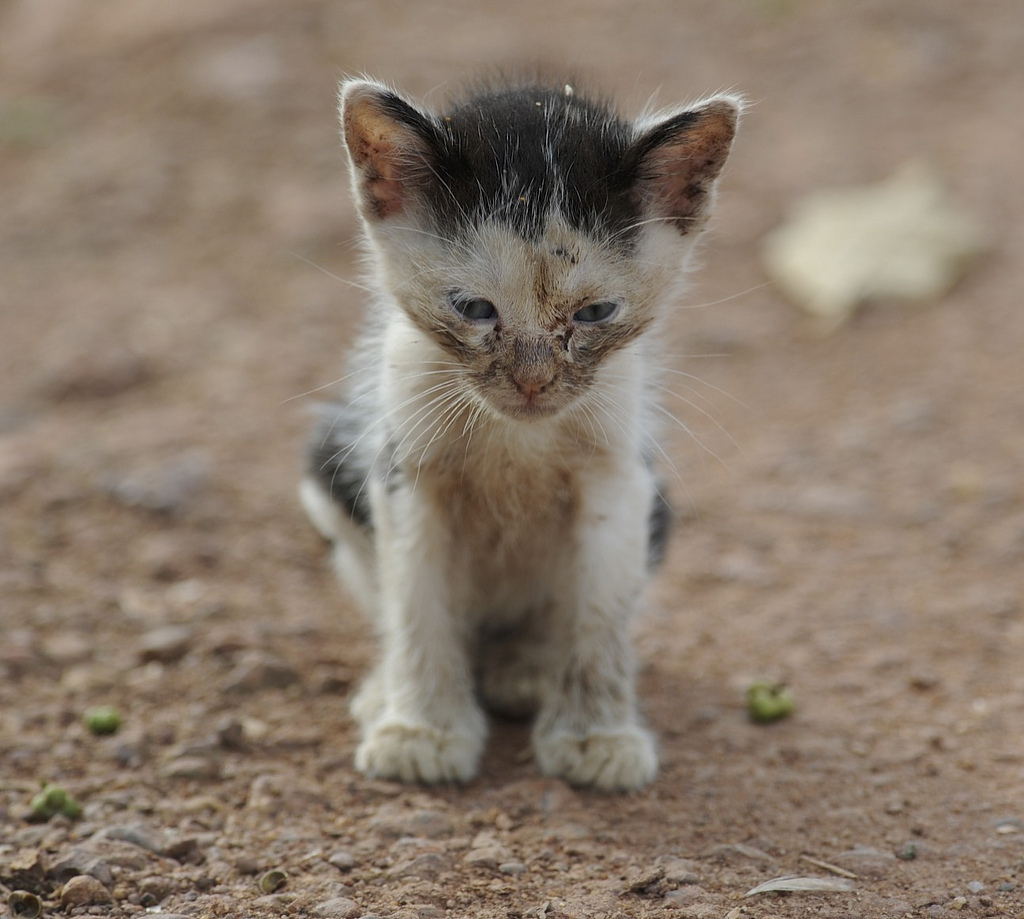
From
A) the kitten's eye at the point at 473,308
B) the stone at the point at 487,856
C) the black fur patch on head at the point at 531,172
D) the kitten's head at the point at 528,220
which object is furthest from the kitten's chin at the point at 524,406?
the stone at the point at 487,856

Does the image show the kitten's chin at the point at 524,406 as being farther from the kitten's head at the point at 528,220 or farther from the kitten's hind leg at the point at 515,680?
the kitten's hind leg at the point at 515,680

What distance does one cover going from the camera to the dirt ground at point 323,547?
296 cm

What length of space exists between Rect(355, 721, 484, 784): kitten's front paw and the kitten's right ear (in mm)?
1404

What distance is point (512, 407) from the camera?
3025 millimetres

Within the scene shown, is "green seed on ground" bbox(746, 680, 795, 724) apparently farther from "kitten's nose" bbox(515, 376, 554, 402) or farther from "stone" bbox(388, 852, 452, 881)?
"kitten's nose" bbox(515, 376, 554, 402)

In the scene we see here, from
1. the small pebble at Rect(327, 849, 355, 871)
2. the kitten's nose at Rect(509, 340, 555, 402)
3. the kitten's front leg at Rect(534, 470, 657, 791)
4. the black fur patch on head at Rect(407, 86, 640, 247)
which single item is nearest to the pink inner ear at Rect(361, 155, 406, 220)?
the black fur patch on head at Rect(407, 86, 640, 247)

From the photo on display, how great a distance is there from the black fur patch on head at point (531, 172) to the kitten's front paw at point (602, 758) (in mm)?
1346

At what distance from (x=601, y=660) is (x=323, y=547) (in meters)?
1.55

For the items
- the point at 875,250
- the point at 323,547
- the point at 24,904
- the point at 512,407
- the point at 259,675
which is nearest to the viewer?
the point at 24,904

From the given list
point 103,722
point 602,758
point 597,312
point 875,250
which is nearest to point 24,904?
point 103,722

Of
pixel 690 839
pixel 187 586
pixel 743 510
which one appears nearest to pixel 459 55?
pixel 743 510

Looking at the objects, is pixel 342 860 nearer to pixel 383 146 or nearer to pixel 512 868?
pixel 512 868

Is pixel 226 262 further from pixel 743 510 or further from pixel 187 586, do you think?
pixel 743 510

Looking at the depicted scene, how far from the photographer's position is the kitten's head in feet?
9.78
